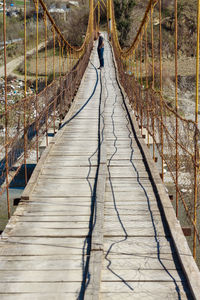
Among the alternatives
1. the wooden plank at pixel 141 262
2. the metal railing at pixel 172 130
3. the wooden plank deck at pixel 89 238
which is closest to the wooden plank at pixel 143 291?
the wooden plank deck at pixel 89 238

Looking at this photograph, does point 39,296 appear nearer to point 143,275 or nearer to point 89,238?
point 143,275

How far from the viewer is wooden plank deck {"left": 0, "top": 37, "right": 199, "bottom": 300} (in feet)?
6.82

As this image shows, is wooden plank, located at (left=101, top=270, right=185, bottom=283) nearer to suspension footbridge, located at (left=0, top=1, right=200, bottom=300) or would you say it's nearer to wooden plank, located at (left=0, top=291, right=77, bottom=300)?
suspension footbridge, located at (left=0, top=1, right=200, bottom=300)

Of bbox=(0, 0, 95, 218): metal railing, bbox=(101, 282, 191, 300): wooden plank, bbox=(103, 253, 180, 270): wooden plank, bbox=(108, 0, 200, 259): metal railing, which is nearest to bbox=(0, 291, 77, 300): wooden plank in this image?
bbox=(101, 282, 191, 300): wooden plank

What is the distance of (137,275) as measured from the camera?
2182 millimetres

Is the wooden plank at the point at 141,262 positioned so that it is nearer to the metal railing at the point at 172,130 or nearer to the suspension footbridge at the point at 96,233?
the suspension footbridge at the point at 96,233

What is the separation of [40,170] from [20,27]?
30.5 meters

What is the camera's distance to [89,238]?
2566 mm

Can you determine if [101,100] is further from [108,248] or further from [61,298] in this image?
[61,298]

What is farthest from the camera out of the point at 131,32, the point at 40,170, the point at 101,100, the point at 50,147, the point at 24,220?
the point at 131,32

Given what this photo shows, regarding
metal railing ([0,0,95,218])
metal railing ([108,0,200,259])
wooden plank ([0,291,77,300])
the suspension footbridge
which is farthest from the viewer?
metal railing ([0,0,95,218])

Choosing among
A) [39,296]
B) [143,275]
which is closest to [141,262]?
[143,275]

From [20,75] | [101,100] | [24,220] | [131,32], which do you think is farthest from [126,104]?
[131,32]

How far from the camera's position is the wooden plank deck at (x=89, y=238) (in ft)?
6.82
